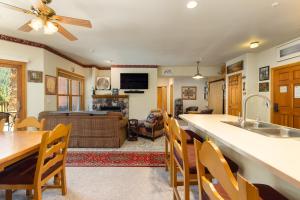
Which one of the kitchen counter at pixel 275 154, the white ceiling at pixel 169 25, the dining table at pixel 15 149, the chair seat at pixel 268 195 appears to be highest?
the white ceiling at pixel 169 25

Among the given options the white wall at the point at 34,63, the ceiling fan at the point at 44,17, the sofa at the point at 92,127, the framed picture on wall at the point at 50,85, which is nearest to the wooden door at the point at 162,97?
the framed picture on wall at the point at 50,85

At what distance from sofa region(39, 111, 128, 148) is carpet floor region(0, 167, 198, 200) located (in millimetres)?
1164

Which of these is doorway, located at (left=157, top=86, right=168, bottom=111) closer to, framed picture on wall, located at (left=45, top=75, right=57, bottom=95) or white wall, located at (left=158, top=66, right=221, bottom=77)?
white wall, located at (left=158, top=66, right=221, bottom=77)

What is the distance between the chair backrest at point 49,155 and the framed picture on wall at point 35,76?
10.3 ft

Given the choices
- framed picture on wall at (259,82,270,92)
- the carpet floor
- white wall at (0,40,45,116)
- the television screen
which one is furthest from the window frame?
framed picture on wall at (259,82,270,92)

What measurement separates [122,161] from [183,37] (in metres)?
2.76

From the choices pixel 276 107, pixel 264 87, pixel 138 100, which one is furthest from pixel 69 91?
pixel 276 107

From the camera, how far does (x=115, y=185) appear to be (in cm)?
245

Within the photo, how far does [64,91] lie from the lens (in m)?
6.00

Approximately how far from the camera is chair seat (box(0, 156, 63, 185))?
5.04ft

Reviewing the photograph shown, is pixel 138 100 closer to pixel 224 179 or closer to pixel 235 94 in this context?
pixel 235 94

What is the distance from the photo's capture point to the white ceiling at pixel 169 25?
2.61 m

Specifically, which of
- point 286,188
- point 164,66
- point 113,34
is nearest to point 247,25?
point 113,34

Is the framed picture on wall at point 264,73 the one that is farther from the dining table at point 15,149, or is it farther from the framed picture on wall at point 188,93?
the framed picture on wall at point 188,93
